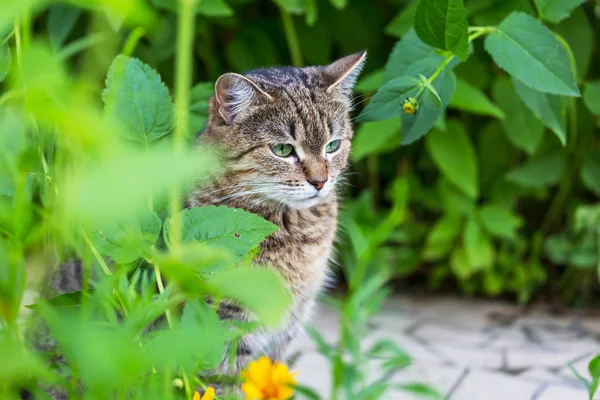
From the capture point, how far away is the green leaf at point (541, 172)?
2.42 meters

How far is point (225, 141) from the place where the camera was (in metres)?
1.63

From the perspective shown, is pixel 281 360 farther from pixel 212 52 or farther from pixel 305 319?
pixel 212 52

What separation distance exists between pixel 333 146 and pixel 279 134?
0.52ft

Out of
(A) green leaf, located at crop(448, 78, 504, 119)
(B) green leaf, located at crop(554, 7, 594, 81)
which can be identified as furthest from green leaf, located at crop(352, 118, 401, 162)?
(B) green leaf, located at crop(554, 7, 594, 81)

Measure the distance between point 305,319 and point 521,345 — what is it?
89 cm

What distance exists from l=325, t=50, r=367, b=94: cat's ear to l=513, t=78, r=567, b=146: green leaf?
369 mm

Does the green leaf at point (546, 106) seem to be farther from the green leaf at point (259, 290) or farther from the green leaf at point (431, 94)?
the green leaf at point (259, 290)

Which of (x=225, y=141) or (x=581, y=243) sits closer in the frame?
(x=225, y=141)

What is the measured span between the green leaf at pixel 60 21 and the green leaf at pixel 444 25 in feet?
3.89

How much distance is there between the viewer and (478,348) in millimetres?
2240

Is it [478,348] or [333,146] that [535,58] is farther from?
[478,348]

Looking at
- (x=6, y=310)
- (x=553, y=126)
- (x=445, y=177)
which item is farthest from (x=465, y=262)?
(x=6, y=310)

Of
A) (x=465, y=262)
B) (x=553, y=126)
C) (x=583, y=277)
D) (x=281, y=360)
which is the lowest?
(x=583, y=277)

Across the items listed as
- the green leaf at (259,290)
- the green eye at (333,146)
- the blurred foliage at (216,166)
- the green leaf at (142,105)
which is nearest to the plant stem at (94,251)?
the blurred foliage at (216,166)
